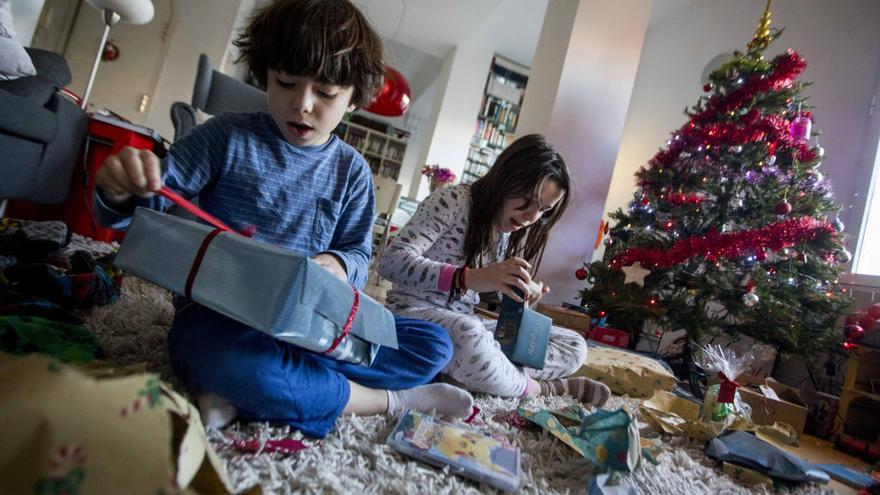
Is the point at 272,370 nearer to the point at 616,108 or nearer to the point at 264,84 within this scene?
the point at 264,84

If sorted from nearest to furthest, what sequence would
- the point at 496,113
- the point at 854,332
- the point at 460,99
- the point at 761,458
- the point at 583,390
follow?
the point at 761,458 < the point at 583,390 < the point at 854,332 < the point at 460,99 < the point at 496,113

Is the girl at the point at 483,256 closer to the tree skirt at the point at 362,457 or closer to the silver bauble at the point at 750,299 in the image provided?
the tree skirt at the point at 362,457

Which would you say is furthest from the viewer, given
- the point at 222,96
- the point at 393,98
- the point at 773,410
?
the point at 393,98

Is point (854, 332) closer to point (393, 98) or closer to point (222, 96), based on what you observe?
point (393, 98)

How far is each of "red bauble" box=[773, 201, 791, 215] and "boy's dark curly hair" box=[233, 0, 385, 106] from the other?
1690 mm

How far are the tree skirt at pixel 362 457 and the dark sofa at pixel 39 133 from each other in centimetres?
60

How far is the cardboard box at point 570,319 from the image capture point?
6.37 feet

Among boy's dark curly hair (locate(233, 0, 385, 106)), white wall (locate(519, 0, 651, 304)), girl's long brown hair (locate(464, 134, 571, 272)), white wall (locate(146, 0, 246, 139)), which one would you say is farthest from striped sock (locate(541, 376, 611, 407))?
white wall (locate(146, 0, 246, 139))

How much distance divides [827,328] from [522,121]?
5.38 ft

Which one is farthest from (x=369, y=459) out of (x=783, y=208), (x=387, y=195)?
(x=387, y=195)

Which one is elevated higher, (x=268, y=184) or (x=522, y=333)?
(x=268, y=184)

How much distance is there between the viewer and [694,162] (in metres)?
1.93

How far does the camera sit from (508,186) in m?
1.00

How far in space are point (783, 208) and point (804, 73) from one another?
1.16 meters
